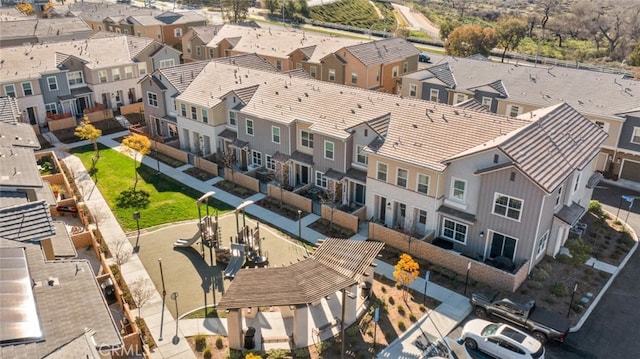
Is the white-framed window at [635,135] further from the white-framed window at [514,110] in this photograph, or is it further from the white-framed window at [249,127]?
the white-framed window at [249,127]

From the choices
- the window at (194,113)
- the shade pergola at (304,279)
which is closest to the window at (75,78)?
the window at (194,113)

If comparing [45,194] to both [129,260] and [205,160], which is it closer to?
[129,260]

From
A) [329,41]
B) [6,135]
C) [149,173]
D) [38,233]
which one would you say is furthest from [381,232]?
[329,41]

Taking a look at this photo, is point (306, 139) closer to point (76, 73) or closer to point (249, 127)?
point (249, 127)

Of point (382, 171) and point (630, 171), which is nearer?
point (382, 171)

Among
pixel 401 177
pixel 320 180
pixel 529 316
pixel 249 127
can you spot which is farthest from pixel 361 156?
pixel 529 316
